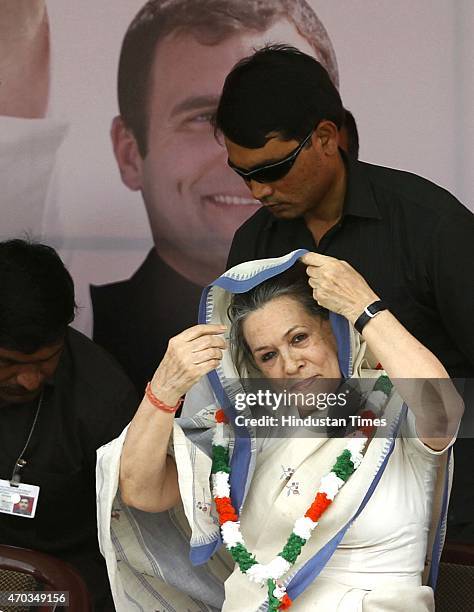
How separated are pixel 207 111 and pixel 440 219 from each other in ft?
3.97

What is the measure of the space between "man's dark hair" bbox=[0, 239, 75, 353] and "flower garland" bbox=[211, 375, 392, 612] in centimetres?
45

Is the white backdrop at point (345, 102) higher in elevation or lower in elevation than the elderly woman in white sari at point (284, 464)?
higher

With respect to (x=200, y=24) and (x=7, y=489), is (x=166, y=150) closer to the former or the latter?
(x=200, y=24)

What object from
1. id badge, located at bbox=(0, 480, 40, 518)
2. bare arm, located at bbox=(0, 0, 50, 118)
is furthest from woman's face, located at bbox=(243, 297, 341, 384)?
bare arm, located at bbox=(0, 0, 50, 118)

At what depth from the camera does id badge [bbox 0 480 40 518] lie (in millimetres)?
2699

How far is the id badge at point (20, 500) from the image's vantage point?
2.70 m

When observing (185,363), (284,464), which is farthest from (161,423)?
(284,464)

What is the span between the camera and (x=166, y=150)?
350cm

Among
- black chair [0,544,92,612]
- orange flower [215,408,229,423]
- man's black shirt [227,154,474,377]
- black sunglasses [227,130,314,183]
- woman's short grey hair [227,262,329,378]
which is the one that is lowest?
black chair [0,544,92,612]

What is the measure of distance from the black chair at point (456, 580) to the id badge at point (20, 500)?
968mm

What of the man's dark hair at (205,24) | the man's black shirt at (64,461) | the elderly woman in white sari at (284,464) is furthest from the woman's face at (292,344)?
the man's dark hair at (205,24)

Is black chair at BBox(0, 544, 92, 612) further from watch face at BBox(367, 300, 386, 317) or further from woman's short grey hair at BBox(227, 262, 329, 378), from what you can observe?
watch face at BBox(367, 300, 386, 317)

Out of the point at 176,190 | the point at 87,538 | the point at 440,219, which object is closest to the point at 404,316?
the point at 440,219

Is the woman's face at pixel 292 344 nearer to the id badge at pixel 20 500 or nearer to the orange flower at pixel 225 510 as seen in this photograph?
the orange flower at pixel 225 510
